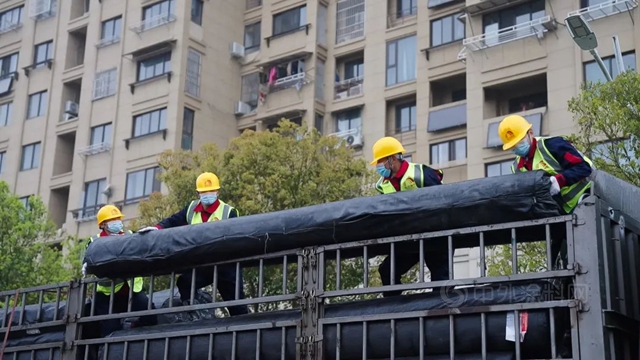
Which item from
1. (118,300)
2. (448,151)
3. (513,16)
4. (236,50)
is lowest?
(118,300)

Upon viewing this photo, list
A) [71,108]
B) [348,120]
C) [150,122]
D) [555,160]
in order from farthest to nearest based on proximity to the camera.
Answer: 1. [71,108]
2. [150,122]
3. [348,120]
4. [555,160]

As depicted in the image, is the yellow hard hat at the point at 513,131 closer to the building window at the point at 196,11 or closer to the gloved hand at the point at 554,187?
the gloved hand at the point at 554,187

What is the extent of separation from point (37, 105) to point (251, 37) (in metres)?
8.51

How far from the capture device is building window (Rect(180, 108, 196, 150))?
29656 mm

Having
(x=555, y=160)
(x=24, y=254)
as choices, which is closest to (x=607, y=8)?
(x=24, y=254)

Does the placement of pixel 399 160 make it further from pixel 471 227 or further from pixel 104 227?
pixel 104 227

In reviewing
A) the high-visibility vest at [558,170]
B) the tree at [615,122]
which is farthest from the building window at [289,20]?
the high-visibility vest at [558,170]

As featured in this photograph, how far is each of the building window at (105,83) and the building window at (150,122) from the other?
6.06ft

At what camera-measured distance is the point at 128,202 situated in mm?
29719

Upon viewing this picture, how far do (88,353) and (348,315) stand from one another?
2060mm

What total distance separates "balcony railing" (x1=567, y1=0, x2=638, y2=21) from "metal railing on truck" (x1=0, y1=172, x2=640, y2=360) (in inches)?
711

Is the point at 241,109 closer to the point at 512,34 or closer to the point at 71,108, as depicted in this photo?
the point at 71,108

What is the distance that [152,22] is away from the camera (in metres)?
31.0

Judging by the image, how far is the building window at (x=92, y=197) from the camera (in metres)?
31.1
